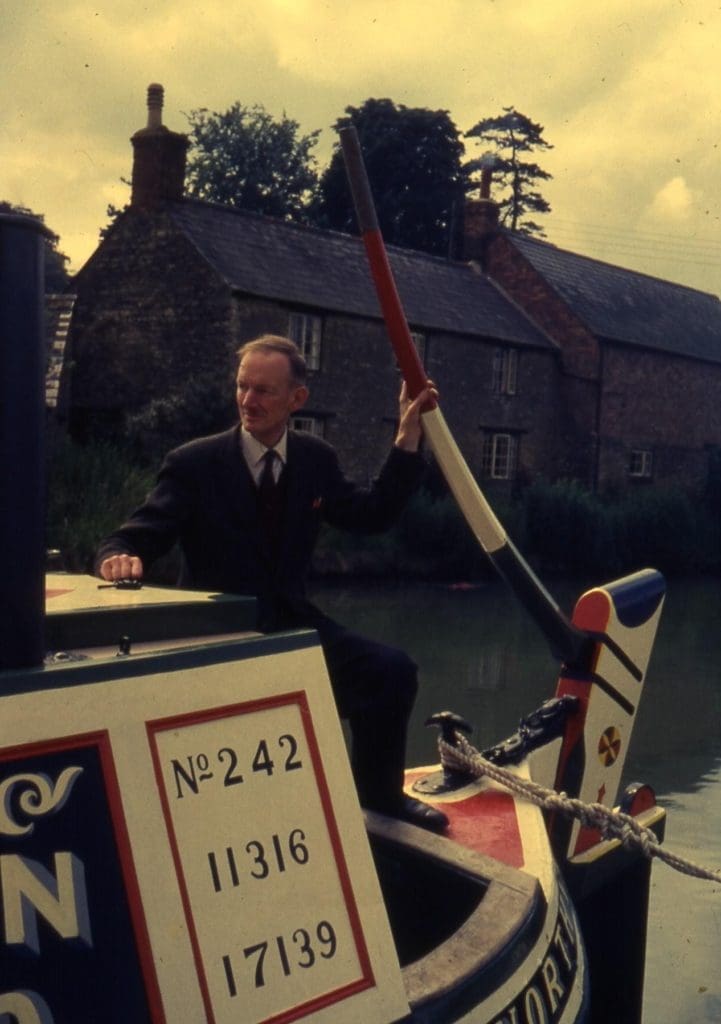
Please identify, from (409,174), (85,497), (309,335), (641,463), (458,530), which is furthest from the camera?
(409,174)

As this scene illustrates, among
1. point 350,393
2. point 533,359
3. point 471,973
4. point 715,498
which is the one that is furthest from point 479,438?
point 471,973

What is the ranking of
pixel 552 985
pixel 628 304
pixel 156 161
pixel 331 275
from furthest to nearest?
1. pixel 628 304
2. pixel 331 275
3. pixel 156 161
4. pixel 552 985

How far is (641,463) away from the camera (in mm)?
33844

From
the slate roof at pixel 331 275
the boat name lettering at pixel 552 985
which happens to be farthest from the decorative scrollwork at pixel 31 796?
the slate roof at pixel 331 275

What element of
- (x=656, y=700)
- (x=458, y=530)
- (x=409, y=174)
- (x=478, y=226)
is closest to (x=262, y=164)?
(x=409, y=174)

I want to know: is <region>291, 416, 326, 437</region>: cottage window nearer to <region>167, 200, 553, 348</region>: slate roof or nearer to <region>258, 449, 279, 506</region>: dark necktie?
<region>167, 200, 553, 348</region>: slate roof

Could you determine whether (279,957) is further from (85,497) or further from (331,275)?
(331,275)

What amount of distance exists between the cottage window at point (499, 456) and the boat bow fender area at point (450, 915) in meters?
26.8

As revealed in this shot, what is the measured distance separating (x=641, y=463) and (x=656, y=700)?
22.4 meters

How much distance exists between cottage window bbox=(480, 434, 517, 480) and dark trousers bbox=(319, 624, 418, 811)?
26673 millimetres

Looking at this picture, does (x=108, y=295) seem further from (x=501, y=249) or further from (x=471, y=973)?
(x=471, y=973)

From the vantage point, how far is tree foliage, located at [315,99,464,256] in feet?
152

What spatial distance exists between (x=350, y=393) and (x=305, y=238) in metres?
4.04

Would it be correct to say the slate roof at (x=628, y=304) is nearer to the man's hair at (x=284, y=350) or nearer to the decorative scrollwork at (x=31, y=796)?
the man's hair at (x=284, y=350)
